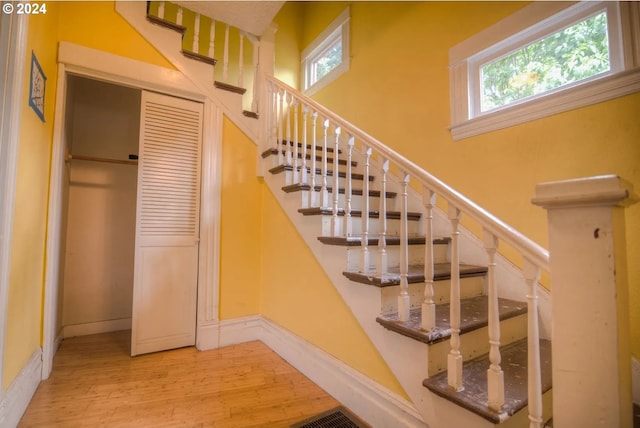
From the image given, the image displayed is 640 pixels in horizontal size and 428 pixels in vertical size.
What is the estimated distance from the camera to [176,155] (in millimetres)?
2346

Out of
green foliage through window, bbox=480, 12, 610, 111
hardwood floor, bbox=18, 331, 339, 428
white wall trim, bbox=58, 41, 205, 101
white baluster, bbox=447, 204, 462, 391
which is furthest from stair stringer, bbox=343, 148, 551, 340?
white wall trim, bbox=58, 41, 205, 101

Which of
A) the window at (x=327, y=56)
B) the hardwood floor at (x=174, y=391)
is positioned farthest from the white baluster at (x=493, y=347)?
the window at (x=327, y=56)

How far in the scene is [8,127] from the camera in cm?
125

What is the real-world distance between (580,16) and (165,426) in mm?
3155

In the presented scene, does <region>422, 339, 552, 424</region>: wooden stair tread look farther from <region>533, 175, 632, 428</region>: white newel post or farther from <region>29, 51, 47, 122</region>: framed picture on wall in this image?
<region>29, 51, 47, 122</region>: framed picture on wall

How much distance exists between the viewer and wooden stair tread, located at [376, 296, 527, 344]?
119 cm

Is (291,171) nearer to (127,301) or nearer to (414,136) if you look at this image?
(414,136)

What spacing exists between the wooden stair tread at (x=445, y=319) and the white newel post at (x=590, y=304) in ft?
1.50

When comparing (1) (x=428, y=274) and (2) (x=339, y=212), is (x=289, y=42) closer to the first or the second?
(2) (x=339, y=212)

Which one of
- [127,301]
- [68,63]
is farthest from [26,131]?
[127,301]

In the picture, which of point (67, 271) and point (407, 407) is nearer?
point (407, 407)

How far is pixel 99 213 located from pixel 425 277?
3077 mm

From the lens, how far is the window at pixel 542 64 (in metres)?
1.44

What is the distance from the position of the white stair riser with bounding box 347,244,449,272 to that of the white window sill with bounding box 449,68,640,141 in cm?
87
